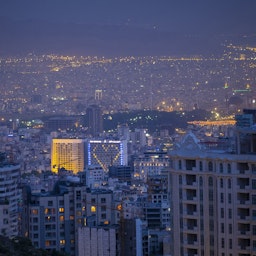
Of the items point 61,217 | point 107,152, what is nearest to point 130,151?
point 107,152

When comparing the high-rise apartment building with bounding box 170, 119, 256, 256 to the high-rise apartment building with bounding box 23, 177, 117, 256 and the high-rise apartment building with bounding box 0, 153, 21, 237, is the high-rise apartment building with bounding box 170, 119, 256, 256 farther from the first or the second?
the high-rise apartment building with bounding box 23, 177, 117, 256

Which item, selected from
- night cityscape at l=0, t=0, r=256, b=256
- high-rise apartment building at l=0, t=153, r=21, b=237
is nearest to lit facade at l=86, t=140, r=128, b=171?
night cityscape at l=0, t=0, r=256, b=256

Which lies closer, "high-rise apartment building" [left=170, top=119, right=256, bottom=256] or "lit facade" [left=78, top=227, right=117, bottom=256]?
"high-rise apartment building" [left=170, top=119, right=256, bottom=256]

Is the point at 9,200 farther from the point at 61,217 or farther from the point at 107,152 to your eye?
the point at 107,152

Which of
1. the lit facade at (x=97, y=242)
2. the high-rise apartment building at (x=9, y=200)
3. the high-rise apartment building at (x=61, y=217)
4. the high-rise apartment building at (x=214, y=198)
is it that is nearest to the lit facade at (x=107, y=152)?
the high-rise apartment building at (x=9, y=200)

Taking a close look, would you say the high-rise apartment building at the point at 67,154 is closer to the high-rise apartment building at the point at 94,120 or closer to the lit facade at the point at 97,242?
the high-rise apartment building at the point at 94,120

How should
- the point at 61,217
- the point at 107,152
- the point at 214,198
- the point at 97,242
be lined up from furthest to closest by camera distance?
the point at 107,152 < the point at 61,217 < the point at 97,242 < the point at 214,198

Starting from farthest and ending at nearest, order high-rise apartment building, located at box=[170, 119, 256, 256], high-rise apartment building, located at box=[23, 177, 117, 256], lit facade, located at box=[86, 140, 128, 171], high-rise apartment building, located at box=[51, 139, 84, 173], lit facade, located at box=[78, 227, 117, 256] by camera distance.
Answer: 1. lit facade, located at box=[86, 140, 128, 171]
2. high-rise apartment building, located at box=[51, 139, 84, 173]
3. high-rise apartment building, located at box=[23, 177, 117, 256]
4. lit facade, located at box=[78, 227, 117, 256]
5. high-rise apartment building, located at box=[170, 119, 256, 256]

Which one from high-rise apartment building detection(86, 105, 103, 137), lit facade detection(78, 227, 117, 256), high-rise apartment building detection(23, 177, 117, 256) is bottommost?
lit facade detection(78, 227, 117, 256)
